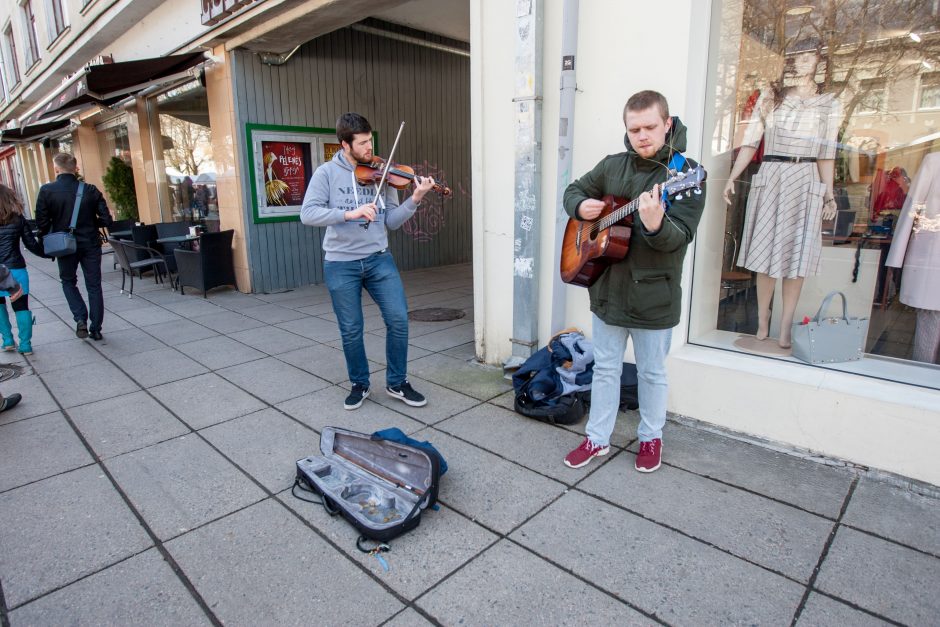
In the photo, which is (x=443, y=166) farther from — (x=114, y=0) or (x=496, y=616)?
(x=496, y=616)

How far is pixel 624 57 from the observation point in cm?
332

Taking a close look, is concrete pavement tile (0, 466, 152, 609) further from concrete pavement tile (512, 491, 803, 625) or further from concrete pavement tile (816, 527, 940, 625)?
concrete pavement tile (816, 527, 940, 625)

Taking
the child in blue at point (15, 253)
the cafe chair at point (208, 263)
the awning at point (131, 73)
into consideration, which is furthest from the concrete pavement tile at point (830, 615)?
the awning at point (131, 73)

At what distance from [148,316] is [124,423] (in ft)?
10.8

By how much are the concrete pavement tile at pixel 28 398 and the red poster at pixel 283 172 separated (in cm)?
381

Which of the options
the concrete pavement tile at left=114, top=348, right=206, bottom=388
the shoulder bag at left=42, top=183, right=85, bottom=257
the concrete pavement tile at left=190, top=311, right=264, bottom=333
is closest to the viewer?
the concrete pavement tile at left=114, top=348, right=206, bottom=388

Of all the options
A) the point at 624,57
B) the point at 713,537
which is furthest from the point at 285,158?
the point at 713,537

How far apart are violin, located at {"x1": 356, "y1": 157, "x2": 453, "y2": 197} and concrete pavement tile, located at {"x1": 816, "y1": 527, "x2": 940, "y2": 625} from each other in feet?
9.02

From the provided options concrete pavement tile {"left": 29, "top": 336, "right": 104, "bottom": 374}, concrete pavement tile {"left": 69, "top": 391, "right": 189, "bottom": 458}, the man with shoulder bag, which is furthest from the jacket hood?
the man with shoulder bag

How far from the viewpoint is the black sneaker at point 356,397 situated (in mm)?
3674

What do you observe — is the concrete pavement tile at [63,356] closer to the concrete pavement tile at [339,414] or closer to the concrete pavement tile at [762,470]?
the concrete pavement tile at [339,414]

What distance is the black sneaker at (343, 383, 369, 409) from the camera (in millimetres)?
3674

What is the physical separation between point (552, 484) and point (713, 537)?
0.75 m

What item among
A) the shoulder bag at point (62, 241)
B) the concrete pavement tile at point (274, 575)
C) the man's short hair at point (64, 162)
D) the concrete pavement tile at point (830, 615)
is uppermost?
the man's short hair at point (64, 162)
